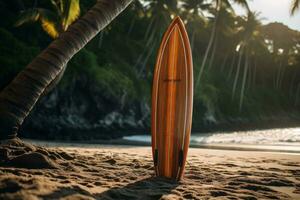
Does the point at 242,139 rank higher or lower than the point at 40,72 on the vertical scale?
lower

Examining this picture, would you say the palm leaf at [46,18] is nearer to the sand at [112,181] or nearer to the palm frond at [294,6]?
the sand at [112,181]

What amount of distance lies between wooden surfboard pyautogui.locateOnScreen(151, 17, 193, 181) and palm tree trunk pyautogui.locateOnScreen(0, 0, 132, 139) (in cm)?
115

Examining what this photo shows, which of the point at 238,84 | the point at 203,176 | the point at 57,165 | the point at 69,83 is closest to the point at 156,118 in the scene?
the point at 203,176

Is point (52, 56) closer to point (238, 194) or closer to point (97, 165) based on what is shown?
point (97, 165)

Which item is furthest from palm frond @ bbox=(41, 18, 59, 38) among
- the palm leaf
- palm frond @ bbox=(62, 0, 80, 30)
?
palm frond @ bbox=(62, 0, 80, 30)

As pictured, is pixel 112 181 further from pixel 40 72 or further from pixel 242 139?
pixel 242 139

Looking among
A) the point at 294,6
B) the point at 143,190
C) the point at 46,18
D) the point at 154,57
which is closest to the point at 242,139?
the point at 294,6

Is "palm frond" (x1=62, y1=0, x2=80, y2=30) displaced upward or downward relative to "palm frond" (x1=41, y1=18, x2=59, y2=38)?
downward

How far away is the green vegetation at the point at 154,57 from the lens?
1853cm

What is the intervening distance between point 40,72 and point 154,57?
3029cm

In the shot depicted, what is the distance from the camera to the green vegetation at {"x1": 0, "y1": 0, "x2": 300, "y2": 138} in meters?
18.5

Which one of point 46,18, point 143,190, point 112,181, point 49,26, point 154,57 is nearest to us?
point 143,190

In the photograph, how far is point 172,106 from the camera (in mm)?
5129

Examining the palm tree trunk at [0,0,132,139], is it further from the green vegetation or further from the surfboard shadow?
the green vegetation
